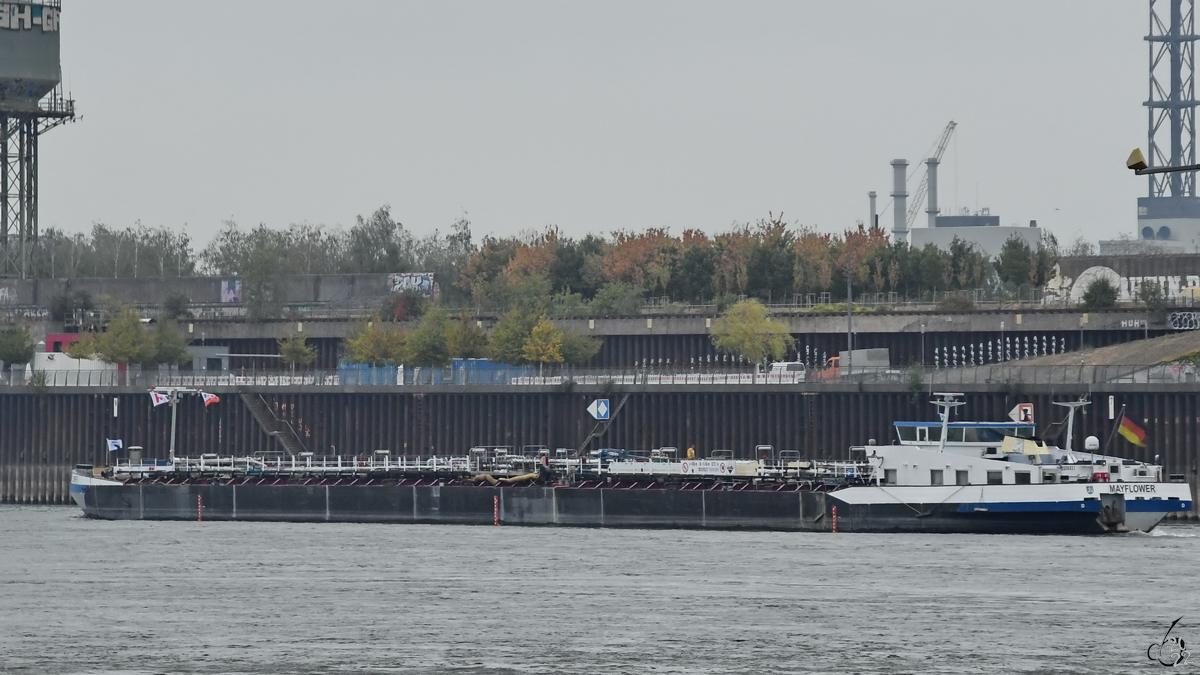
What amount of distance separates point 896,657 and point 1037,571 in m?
17.5

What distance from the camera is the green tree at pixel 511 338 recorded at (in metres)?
127

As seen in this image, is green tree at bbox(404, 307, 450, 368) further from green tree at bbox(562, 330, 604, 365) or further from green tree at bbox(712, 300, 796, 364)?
green tree at bbox(712, 300, 796, 364)

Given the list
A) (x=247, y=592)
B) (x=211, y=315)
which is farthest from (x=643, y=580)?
(x=211, y=315)

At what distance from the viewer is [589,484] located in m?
92.2

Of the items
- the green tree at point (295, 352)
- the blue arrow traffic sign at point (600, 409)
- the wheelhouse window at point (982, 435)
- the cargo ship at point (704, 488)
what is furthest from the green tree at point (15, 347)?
the wheelhouse window at point (982, 435)

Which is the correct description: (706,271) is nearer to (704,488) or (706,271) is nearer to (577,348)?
(577,348)

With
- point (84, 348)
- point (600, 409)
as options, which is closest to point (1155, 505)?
point (600, 409)

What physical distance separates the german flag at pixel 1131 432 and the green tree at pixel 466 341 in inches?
1948

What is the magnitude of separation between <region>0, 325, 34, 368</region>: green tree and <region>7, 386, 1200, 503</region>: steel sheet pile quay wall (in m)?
13.6

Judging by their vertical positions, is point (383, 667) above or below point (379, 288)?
below

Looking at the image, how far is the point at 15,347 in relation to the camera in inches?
5118

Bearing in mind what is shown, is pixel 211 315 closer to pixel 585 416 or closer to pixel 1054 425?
pixel 585 416

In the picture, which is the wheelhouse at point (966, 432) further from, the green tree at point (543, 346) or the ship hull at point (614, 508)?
the green tree at point (543, 346)

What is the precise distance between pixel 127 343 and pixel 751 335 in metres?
40.3
